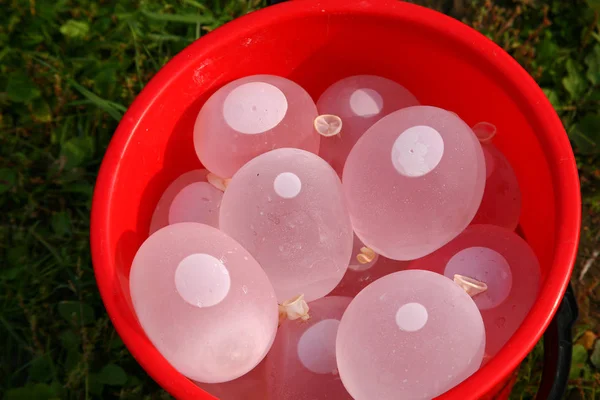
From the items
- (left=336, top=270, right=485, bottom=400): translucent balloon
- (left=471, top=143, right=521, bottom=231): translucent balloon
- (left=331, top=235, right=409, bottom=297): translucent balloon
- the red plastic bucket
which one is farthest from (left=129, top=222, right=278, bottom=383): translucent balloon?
(left=471, top=143, right=521, bottom=231): translucent balloon

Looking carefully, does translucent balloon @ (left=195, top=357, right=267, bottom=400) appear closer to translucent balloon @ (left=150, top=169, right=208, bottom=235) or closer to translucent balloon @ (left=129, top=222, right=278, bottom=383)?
translucent balloon @ (left=129, top=222, right=278, bottom=383)

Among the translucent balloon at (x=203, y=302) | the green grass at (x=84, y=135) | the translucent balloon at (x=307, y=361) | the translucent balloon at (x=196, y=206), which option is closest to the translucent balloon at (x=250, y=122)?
the translucent balloon at (x=196, y=206)

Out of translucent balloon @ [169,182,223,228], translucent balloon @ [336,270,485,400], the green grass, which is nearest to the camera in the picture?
translucent balloon @ [336,270,485,400]

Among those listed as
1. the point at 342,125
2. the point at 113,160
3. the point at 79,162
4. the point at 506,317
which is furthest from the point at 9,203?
the point at 506,317

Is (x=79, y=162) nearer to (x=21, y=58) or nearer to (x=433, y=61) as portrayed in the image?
(x=21, y=58)

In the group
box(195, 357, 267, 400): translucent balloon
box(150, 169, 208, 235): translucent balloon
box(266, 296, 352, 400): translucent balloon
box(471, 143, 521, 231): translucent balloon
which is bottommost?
box(195, 357, 267, 400): translucent balloon

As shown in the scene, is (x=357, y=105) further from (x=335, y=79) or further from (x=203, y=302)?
(x=203, y=302)
